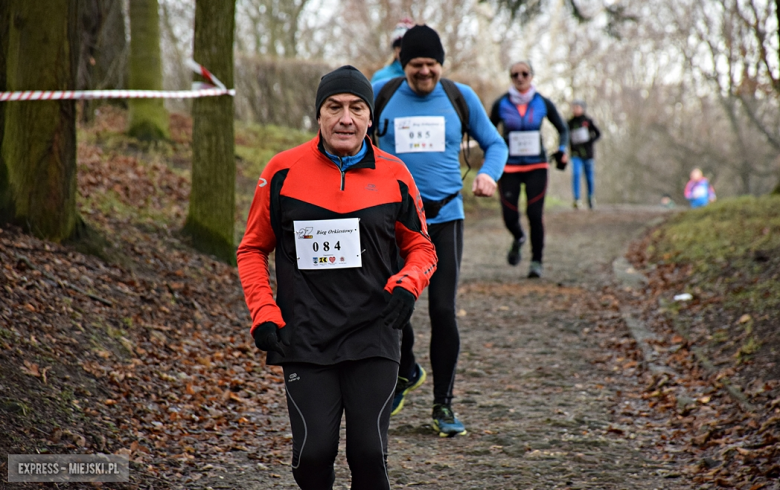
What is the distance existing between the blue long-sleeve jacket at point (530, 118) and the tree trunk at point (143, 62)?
22.3ft

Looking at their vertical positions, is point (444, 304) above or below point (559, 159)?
below

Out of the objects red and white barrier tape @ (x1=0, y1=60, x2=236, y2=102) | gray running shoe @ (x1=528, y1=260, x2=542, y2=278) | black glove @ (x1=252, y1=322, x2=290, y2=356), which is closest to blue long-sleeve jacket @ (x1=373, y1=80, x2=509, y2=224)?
black glove @ (x1=252, y1=322, x2=290, y2=356)

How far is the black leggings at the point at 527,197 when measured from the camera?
9.68 meters

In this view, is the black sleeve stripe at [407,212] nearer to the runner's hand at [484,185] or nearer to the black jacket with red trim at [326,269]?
the black jacket with red trim at [326,269]

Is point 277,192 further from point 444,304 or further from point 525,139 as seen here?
point 525,139

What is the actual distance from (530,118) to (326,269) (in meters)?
6.80

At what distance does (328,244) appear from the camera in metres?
3.23

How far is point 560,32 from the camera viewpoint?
3556 centimetres

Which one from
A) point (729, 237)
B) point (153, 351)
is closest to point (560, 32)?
point (729, 237)

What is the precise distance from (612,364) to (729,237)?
4.78m

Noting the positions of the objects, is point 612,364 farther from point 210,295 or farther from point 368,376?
point 368,376

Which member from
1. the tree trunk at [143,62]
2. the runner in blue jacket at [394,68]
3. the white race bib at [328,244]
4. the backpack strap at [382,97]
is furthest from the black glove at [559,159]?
the tree trunk at [143,62]

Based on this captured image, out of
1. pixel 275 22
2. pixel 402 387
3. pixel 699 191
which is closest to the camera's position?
pixel 402 387

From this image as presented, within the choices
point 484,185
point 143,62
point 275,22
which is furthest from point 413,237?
point 275,22
